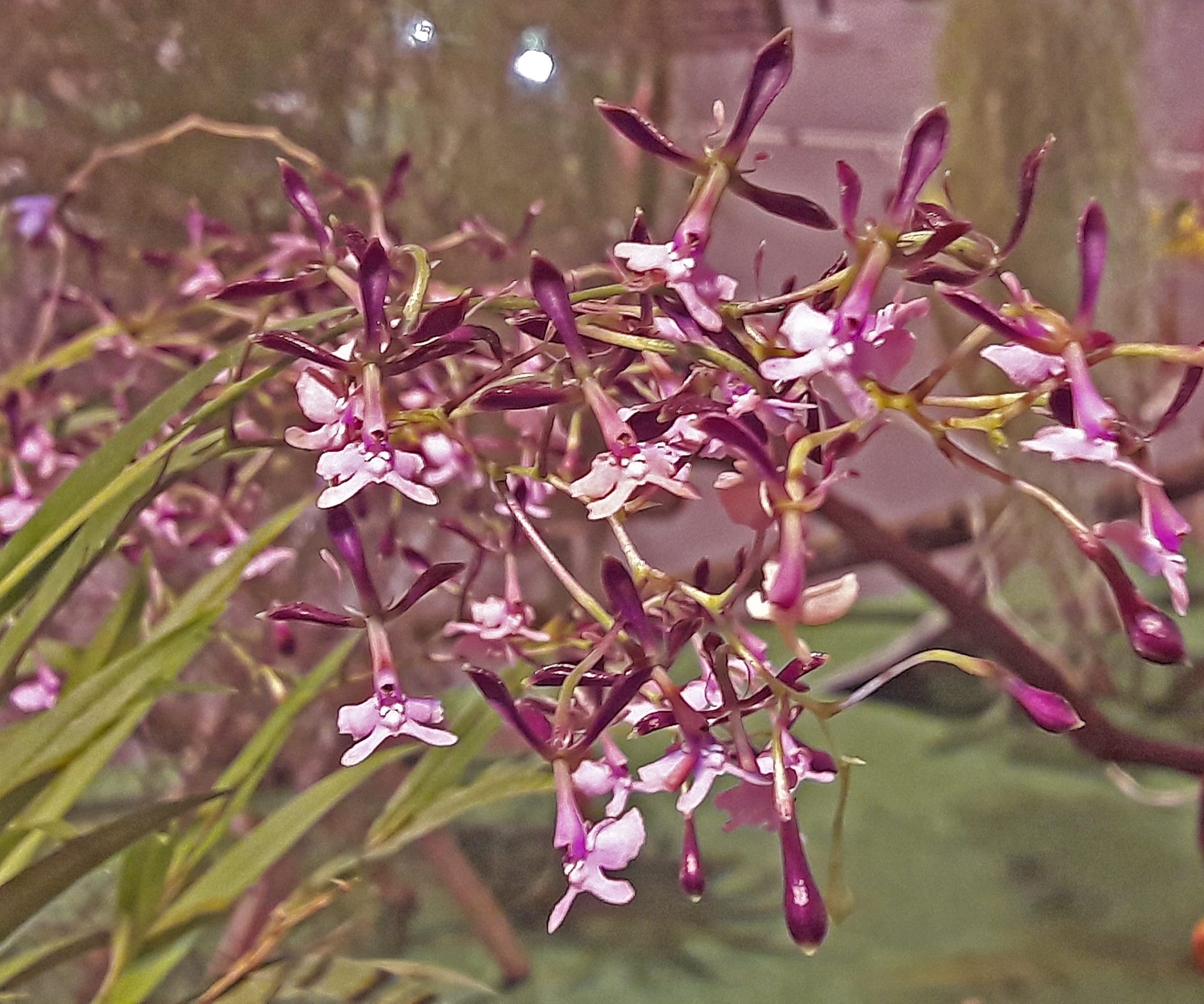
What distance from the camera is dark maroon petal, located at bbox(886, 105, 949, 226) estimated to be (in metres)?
0.16

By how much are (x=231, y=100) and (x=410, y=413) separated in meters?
0.48

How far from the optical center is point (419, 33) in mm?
588

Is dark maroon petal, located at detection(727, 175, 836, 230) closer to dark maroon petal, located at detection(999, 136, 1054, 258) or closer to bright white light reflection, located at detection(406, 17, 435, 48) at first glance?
dark maroon petal, located at detection(999, 136, 1054, 258)

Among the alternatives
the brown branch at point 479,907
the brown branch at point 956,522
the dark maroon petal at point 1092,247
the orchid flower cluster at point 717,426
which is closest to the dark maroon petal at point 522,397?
the orchid flower cluster at point 717,426

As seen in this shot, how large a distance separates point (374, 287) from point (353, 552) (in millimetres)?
66

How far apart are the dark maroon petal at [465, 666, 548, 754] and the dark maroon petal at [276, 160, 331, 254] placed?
0.33 feet

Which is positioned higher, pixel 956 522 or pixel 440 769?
pixel 956 522

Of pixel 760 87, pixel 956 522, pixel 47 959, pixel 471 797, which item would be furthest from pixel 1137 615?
pixel 956 522

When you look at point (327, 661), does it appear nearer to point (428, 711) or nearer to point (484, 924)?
point (428, 711)

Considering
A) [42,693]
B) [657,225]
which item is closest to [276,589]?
[42,693]

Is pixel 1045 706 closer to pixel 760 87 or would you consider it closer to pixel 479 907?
pixel 760 87

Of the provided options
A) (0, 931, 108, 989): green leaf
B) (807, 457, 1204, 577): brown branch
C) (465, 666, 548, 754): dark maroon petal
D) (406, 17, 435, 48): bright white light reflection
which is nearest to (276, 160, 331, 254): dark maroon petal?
(465, 666, 548, 754): dark maroon petal

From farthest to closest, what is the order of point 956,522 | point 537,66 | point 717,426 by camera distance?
1. point 956,522
2. point 537,66
3. point 717,426

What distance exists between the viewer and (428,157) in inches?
24.2
